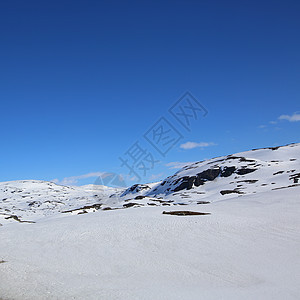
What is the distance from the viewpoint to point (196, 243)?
36.9ft

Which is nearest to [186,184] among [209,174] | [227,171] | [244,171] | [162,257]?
[209,174]

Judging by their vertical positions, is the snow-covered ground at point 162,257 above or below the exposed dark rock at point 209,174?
below

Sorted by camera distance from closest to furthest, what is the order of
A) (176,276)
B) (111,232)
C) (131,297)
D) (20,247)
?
(131,297) → (176,276) → (20,247) → (111,232)

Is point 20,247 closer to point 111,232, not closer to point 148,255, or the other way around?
point 111,232

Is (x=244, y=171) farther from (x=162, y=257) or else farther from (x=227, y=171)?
(x=162, y=257)

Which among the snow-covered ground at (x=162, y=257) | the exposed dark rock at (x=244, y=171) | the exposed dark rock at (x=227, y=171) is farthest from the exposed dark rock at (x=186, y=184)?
the snow-covered ground at (x=162, y=257)

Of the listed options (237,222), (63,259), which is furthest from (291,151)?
(63,259)

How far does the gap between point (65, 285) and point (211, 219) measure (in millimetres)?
8805

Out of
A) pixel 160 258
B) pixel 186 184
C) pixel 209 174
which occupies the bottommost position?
pixel 160 258

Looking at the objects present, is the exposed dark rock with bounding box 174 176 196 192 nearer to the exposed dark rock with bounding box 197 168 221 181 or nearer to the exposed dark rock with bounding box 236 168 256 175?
the exposed dark rock with bounding box 197 168 221 181

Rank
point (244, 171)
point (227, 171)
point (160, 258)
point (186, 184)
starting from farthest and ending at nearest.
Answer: point (227, 171), point (186, 184), point (244, 171), point (160, 258)

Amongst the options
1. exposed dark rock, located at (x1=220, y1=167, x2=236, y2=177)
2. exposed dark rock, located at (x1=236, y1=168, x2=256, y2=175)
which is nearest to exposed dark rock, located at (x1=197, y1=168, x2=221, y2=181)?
exposed dark rock, located at (x1=220, y1=167, x2=236, y2=177)

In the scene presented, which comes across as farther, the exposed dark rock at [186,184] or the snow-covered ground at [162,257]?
the exposed dark rock at [186,184]

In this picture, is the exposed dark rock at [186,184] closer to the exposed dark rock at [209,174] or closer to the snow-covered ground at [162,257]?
the exposed dark rock at [209,174]
